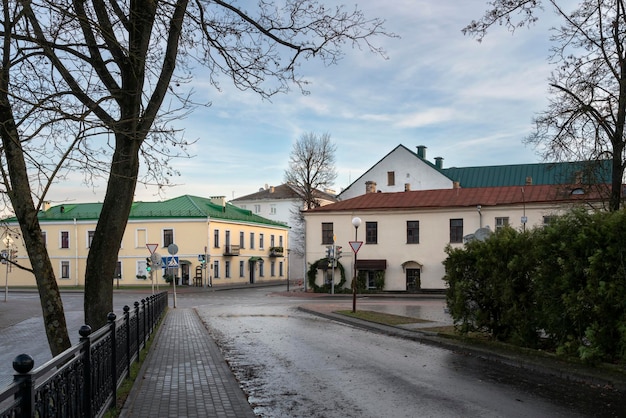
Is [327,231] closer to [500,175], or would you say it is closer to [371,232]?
[371,232]

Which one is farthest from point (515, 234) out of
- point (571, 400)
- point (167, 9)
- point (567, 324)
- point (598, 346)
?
point (167, 9)

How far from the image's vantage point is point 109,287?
7988 mm

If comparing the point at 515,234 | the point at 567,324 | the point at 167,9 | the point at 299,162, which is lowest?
the point at 567,324

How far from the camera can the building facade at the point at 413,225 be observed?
4016 centimetres

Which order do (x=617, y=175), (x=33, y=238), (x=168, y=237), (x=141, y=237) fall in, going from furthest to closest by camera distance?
(x=141, y=237) → (x=168, y=237) → (x=617, y=175) → (x=33, y=238)

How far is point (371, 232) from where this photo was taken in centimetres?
4316

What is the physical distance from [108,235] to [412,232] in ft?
118

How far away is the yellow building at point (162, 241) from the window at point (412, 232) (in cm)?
1901

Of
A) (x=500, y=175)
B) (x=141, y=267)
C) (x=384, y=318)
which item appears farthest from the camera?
(x=500, y=175)

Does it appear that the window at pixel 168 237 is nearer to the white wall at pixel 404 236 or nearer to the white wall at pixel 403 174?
the white wall at pixel 404 236

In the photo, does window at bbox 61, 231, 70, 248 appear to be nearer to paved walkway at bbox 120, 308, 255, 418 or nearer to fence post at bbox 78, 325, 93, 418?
paved walkway at bbox 120, 308, 255, 418

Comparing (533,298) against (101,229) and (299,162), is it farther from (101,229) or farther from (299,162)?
(299,162)

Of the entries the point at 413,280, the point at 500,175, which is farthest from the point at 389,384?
the point at 500,175

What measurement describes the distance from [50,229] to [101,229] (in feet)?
185
